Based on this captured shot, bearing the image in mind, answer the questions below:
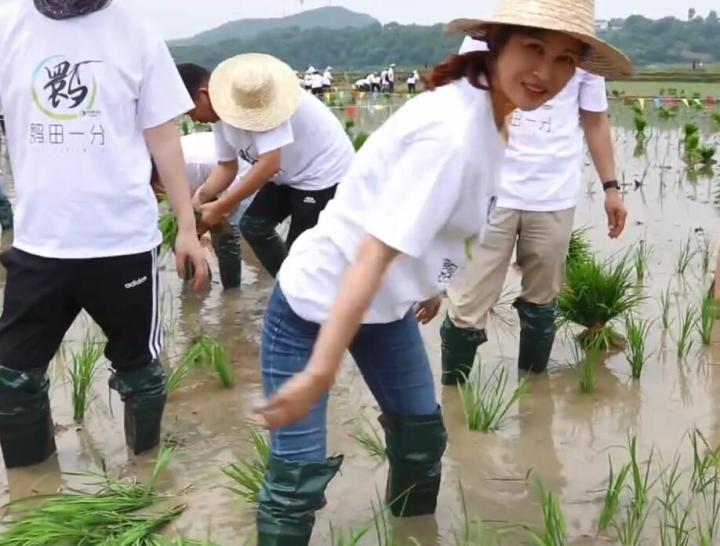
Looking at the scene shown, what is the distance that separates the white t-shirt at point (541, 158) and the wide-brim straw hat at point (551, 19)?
A: 4.56 feet

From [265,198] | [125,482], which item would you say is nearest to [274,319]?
[125,482]

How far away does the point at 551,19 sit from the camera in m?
1.73

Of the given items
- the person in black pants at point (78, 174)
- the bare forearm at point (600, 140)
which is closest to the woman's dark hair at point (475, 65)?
the person in black pants at point (78, 174)

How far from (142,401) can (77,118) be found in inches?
33.3

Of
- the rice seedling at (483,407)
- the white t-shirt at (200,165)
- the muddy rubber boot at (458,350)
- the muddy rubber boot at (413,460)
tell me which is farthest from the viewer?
the white t-shirt at (200,165)

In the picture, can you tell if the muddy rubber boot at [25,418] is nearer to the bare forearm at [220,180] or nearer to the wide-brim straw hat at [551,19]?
the wide-brim straw hat at [551,19]

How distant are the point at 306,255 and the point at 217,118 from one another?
218 centimetres

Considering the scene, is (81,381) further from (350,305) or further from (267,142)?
(350,305)

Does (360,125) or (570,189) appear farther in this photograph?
(360,125)

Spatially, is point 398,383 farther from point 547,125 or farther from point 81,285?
point 547,125

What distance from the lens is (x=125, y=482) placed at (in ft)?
→ 8.44

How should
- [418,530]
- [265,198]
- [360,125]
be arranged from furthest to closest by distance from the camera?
[360,125] → [265,198] → [418,530]

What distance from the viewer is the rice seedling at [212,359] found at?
3.46 meters

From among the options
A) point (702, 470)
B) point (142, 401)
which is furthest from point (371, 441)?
point (702, 470)
